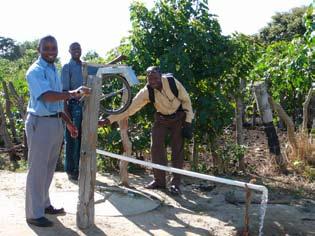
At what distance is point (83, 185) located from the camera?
185 inches

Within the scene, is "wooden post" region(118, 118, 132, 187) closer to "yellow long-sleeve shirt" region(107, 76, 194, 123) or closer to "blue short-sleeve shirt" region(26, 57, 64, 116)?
"yellow long-sleeve shirt" region(107, 76, 194, 123)

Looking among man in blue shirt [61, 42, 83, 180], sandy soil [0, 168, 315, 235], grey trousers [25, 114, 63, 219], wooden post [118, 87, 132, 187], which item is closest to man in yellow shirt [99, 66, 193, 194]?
wooden post [118, 87, 132, 187]

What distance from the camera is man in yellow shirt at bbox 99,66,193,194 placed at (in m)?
5.98

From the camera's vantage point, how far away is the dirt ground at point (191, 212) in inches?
189

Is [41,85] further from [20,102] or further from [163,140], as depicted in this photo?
[20,102]

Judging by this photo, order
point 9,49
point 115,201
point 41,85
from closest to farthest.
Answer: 1. point 41,85
2. point 115,201
3. point 9,49

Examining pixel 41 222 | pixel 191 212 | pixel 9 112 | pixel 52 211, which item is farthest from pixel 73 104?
pixel 9 112

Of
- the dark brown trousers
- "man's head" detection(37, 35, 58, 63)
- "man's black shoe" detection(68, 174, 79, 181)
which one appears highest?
"man's head" detection(37, 35, 58, 63)

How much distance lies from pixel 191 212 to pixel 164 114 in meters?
1.30

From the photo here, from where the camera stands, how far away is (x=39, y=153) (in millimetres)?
4508

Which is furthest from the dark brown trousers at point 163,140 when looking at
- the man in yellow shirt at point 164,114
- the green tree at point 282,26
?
the green tree at point 282,26

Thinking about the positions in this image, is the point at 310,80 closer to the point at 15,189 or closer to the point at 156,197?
the point at 156,197

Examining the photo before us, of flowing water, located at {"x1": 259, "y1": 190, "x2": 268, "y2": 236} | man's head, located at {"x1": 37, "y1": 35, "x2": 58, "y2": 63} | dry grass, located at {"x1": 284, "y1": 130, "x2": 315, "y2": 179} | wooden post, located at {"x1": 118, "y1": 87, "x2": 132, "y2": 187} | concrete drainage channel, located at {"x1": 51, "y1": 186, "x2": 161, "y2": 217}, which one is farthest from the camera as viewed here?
dry grass, located at {"x1": 284, "y1": 130, "x2": 315, "y2": 179}

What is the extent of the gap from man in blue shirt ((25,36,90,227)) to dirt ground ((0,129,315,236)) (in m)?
0.25
